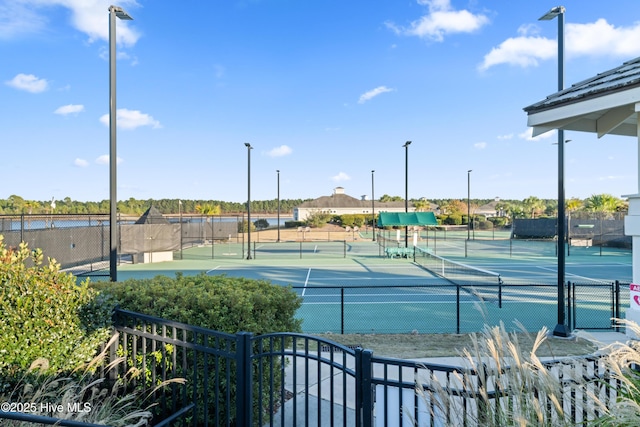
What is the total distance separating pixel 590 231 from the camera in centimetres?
3847

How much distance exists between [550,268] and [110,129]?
830 inches

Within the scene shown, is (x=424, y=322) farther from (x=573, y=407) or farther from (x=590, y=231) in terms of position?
(x=590, y=231)

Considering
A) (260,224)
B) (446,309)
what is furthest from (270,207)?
(446,309)

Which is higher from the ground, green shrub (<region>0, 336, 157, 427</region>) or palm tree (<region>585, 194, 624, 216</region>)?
palm tree (<region>585, 194, 624, 216</region>)

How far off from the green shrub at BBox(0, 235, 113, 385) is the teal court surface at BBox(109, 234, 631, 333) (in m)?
1.64

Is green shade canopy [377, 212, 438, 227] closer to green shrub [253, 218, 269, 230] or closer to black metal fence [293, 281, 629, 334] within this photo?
black metal fence [293, 281, 629, 334]

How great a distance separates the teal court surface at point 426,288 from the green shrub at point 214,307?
947mm

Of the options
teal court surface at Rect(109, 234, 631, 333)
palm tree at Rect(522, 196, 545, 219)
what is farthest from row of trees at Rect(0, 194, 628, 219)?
teal court surface at Rect(109, 234, 631, 333)

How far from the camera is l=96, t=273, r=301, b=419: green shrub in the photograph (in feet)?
14.9

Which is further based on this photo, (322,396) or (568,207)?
(568,207)

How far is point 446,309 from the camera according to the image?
468 inches

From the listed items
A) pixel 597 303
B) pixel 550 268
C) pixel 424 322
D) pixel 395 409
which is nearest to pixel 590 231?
pixel 550 268

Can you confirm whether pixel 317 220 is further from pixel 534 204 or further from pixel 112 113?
pixel 112 113

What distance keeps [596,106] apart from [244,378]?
4.19m
